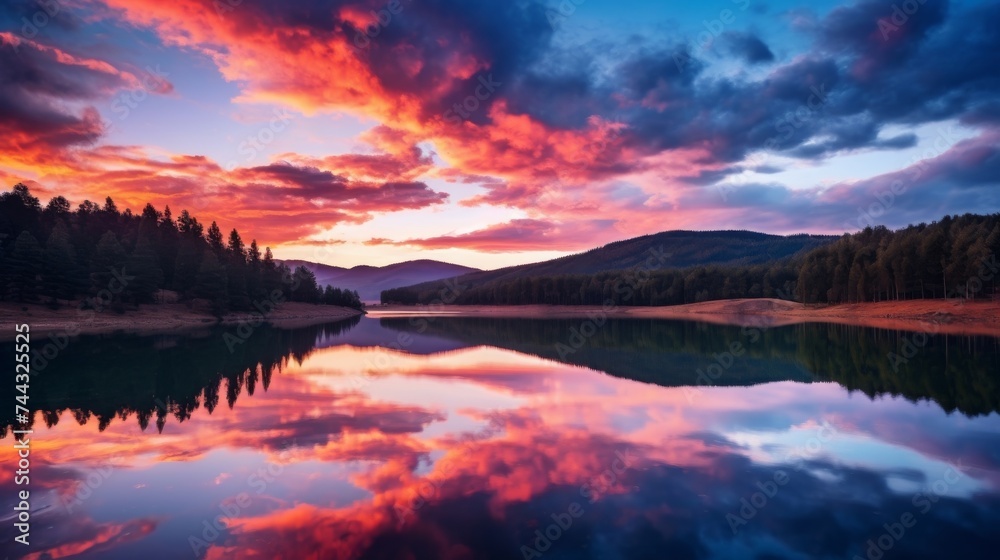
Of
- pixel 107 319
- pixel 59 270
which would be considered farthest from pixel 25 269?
pixel 107 319

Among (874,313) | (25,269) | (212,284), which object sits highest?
(25,269)

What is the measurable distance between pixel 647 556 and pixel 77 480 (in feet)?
37.6

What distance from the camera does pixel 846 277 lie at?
92.2 m

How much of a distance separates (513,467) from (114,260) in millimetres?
83458

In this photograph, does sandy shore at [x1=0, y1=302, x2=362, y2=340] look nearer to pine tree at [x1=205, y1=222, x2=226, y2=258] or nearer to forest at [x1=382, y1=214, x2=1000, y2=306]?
pine tree at [x1=205, y1=222, x2=226, y2=258]

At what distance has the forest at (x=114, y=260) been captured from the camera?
6328 cm

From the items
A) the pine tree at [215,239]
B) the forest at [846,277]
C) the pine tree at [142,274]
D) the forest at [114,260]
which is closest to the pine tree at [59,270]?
the forest at [114,260]

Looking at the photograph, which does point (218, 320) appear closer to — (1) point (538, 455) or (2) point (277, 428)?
(2) point (277, 428)

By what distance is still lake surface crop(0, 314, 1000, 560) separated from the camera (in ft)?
26.8

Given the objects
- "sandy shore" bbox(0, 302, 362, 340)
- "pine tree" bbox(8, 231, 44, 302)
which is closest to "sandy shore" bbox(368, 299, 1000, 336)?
"sandy shore" bbox(0, 302, 362, 340)

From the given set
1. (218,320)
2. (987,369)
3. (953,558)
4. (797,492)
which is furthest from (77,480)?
(218,320)

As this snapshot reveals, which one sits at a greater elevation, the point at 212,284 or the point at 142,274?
the point at 142,274

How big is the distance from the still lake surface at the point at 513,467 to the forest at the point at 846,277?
59.5m

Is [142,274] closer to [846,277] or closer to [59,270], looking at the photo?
[59,270]
